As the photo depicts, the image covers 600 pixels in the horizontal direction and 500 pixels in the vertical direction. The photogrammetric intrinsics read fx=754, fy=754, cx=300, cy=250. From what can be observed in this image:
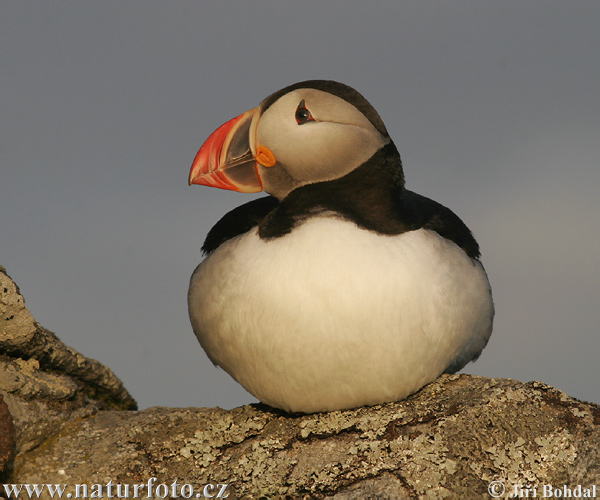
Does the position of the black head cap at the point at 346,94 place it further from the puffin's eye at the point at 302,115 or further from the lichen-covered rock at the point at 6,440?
the lichen-covered rock at the point at 6,440

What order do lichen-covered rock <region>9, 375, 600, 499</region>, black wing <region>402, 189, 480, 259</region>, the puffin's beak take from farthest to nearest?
1. black wing <region>402, 189, 480, 259</region>
2. the puffin's beak
3. lichen-covered rock <region>9, 375, 600, 499</region>

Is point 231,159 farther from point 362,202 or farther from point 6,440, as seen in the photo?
point 6,440

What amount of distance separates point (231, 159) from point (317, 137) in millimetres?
571

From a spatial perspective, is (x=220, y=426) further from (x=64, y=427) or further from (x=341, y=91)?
(x=341, y=91)

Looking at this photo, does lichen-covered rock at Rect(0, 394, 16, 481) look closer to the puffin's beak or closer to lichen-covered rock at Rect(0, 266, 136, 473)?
lichen-covered rock at Rect(0, 266, 136, 473)

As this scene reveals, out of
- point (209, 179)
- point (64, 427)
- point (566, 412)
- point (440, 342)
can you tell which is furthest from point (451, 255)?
point (64, 427)

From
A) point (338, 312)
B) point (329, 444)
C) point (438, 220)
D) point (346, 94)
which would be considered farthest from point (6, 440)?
point (438, 220)

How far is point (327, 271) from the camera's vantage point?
13.6 ft

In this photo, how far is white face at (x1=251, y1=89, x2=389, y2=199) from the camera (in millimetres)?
4258

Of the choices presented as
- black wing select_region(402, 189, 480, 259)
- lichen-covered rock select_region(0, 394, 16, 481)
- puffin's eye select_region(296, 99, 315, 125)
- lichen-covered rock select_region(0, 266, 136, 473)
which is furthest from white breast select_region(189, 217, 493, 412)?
lichen-covered rock select_region(0, 394, 16, 481)

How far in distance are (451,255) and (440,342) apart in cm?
53

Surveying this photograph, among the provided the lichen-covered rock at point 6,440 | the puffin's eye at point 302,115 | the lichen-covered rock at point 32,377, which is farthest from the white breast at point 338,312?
the lichen-covered rock at point 6,440

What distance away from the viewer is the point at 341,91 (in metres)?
4.34

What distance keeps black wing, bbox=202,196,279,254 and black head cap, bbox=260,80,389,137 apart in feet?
2.33
